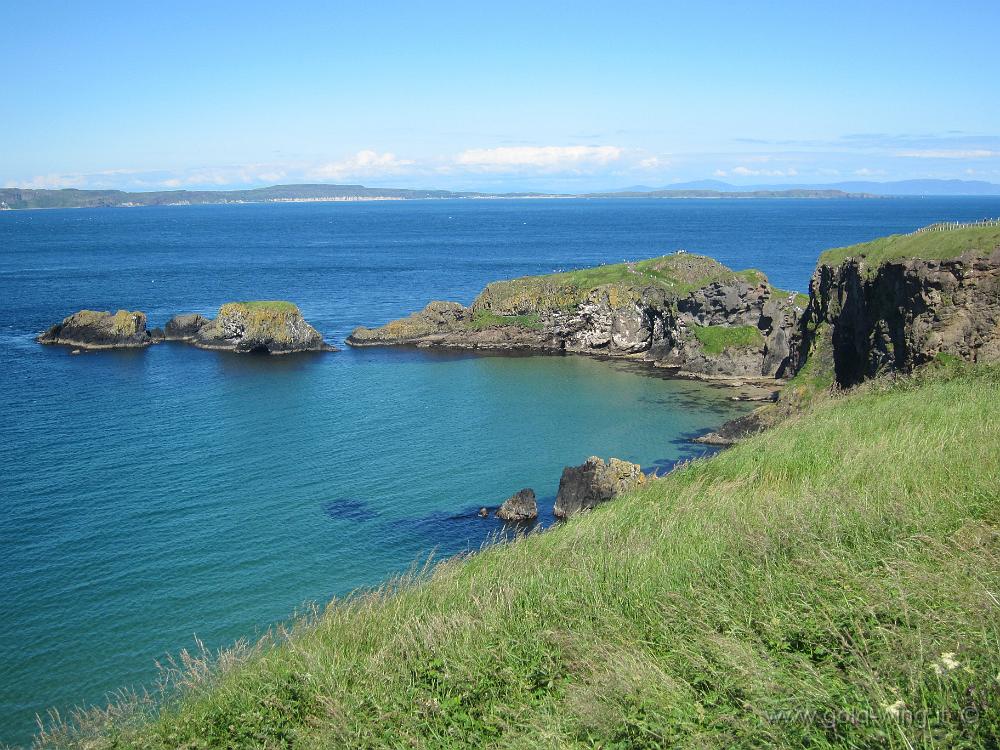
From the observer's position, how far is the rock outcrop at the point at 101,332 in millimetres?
72812

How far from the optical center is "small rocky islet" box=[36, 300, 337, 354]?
70625mm

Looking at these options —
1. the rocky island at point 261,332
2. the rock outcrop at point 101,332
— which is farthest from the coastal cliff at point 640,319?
the rock outcrop at point 101,332

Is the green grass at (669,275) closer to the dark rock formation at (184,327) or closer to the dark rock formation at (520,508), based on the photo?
the dark rock formation at (184,327)

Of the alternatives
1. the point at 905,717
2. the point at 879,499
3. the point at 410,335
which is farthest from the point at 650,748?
the point at 410,335

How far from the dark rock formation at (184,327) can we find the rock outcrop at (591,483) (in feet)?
177

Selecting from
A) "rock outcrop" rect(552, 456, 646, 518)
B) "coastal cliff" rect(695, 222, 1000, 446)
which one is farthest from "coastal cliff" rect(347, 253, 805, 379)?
"rock outcrop" rect(552, 456, 646, 518)

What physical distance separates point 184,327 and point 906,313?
63.4 m

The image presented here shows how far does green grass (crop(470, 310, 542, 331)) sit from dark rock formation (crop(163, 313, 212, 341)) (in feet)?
83.8

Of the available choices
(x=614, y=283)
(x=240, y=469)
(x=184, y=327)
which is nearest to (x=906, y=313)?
(x=240, y=469)

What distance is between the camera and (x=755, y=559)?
984cm

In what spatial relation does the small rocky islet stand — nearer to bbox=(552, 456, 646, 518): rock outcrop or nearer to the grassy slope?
bbox=(552, 456, 646, 518): rock outcrop

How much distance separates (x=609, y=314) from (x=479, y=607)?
59.4 meters

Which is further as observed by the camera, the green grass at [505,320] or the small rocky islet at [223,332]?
the green grass at [505,320]

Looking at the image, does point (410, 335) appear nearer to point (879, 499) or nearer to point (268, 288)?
point (268, 288)
